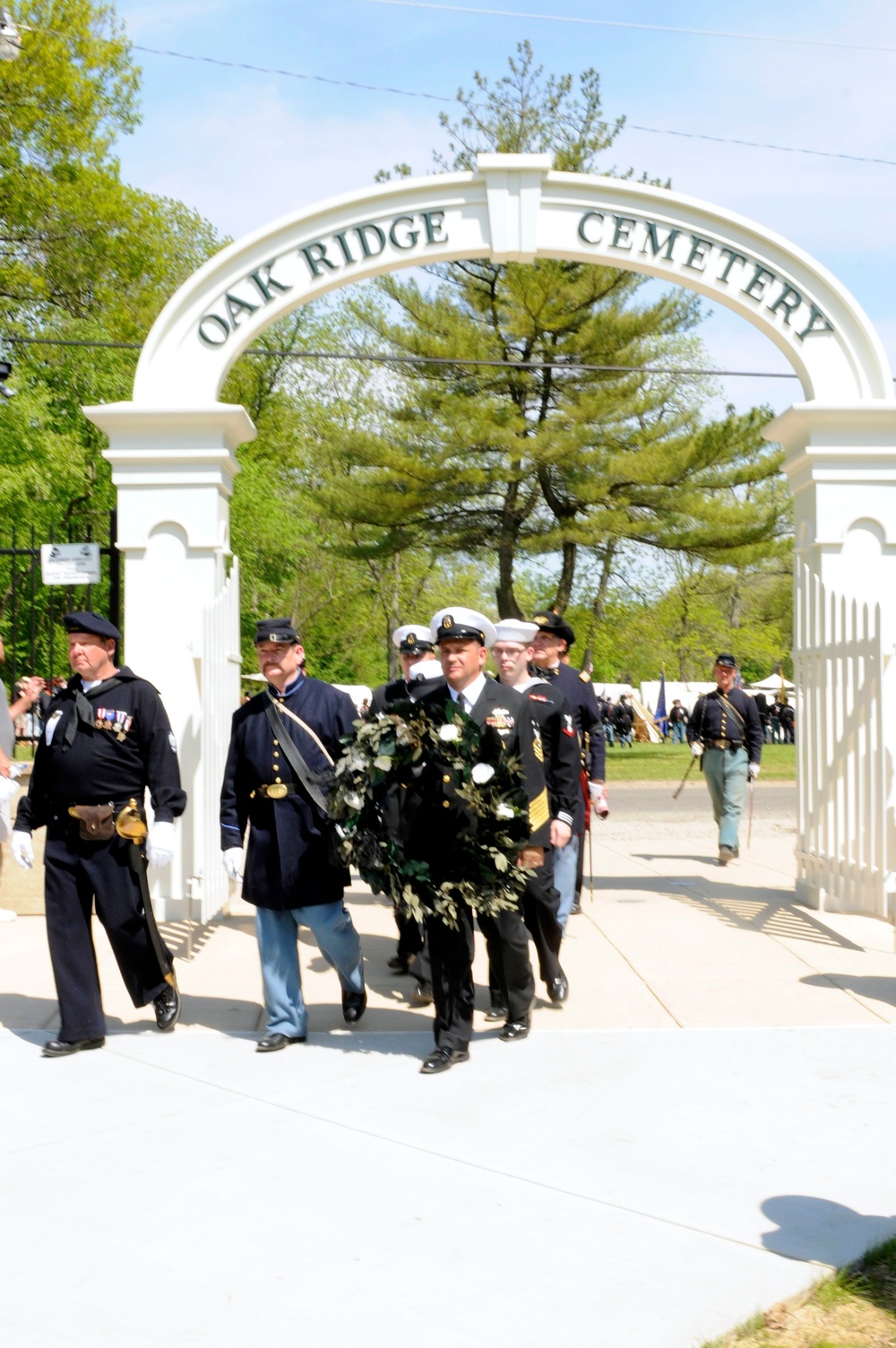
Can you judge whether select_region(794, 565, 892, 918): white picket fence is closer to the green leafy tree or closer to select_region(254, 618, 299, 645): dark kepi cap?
select_region(254, 618, 299, 645): dark kepi cap

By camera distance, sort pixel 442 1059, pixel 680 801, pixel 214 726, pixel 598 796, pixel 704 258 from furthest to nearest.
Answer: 1. pixel 680 801
2. pixel 704 258
3. pixel 598 796
4. pixel 214 726
5. pixel 442 1059

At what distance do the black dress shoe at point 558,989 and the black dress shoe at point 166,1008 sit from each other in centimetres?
179

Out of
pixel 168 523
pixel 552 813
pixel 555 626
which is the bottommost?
pixel 552 813

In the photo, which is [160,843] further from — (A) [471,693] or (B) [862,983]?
(B) [862,983]

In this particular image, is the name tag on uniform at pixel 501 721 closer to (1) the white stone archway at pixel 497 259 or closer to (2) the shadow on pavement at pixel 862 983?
(2) the shadow on pavement at pixel 862 983

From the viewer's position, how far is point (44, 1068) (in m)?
5.58

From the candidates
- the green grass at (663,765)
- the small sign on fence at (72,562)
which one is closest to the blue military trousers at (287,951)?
the small sign on fence at (72,562)

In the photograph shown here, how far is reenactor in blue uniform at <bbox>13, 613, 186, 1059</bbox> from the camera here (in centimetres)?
585

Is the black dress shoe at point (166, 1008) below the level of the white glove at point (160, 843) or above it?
below

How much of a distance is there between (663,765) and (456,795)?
22.5 m

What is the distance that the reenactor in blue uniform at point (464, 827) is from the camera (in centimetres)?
566

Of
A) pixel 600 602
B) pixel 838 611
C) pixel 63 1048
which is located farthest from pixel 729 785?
pixel 600 602

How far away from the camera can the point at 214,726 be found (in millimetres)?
8523

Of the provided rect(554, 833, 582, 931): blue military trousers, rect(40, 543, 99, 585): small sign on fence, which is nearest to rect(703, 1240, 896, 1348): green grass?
rect(554, 833, 582, 931): blue military trousers
